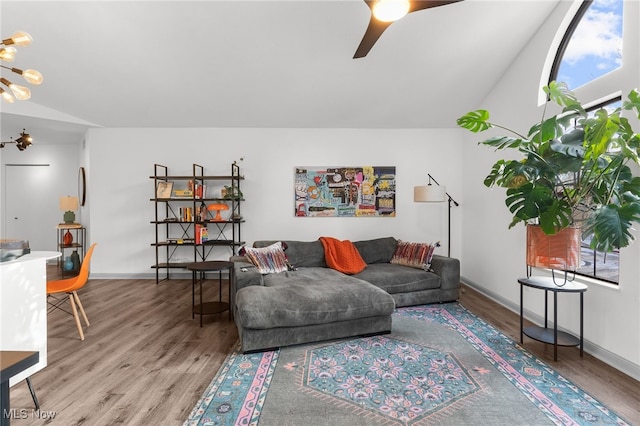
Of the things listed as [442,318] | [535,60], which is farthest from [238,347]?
[535,60]

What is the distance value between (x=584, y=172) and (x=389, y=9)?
1864mm

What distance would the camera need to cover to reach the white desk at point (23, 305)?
2062 millimetres

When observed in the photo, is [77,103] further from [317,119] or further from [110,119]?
[317,119]

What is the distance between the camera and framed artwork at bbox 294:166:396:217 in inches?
227

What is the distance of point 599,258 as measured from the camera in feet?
10.1

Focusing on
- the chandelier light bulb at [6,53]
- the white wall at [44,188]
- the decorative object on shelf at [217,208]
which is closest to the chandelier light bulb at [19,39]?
the chandelier light bulb at [6,53]

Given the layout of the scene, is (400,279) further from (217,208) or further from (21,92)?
(21,92)

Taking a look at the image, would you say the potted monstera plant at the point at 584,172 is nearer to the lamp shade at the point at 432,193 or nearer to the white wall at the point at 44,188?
the lamp shade at the point at 432,193

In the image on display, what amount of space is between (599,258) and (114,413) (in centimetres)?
400

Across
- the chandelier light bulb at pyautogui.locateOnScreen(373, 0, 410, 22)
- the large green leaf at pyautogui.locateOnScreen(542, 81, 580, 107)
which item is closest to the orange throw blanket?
the large green leaf at pyautogui.locateOnScreen(542, 81, 580, 107)

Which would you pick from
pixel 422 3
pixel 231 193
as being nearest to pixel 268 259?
pixel 231 193

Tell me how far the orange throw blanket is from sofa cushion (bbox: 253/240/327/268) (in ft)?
0.28

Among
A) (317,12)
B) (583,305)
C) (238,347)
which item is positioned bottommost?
(238,347)

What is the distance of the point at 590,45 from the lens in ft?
10.7
